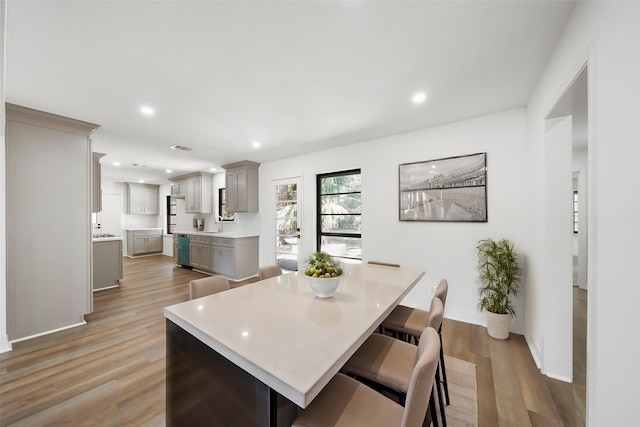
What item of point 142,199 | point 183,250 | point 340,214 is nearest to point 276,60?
point 340,214

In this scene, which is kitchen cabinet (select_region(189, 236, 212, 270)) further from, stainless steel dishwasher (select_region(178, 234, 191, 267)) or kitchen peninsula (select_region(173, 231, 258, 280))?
stainless steel dishwasher (select_region(178, 234, 191, 267))

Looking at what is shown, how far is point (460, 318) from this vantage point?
3107 mm

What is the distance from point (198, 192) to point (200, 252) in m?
1.63

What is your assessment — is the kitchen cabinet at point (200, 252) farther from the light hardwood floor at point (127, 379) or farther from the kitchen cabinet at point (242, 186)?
the light hardwood floor at point (127, 379)

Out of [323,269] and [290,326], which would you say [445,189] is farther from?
[290,326]

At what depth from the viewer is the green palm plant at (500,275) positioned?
2.65 meters

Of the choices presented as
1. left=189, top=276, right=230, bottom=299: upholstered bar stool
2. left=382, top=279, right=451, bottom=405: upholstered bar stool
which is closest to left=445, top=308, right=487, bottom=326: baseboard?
left=382, top=279, right=451, bottom=405: upholstered bar stool

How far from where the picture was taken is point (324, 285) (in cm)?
164

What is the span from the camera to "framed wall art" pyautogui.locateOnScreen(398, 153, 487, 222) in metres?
2.96

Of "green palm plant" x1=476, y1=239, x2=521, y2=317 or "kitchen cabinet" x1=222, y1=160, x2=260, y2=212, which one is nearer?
"green palm plant" x1=476, y1=239, x2=521, y2=317

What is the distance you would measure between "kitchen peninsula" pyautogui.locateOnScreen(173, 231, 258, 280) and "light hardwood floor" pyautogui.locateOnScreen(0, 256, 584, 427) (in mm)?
2006

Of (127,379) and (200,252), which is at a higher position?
(200,252)

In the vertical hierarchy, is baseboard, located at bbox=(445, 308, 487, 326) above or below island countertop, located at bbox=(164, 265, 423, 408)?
below

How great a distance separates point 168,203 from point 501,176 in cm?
897
